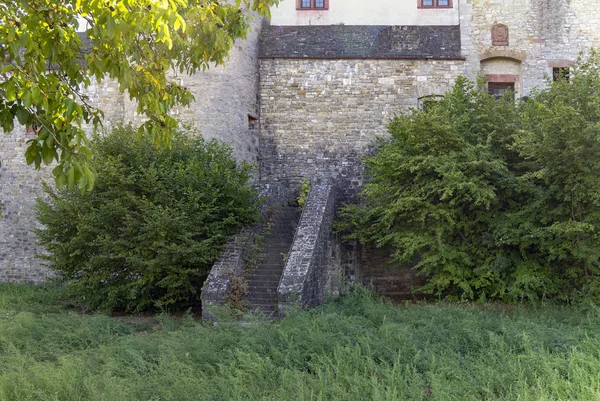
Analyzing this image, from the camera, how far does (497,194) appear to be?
13.8 metres

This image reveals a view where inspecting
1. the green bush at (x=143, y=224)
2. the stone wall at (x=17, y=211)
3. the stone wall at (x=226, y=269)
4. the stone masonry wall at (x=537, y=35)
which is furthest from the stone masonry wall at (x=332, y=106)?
the stone wall at (x=17, y=211)

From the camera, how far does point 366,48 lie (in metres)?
19.5

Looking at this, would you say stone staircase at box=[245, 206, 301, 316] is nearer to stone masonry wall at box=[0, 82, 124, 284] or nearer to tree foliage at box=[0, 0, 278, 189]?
tree foliage at box=[0, 0, 278, 189]

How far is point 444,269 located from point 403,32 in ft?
32.1

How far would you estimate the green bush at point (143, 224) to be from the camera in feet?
42.5

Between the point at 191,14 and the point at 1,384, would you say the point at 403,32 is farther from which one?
the point at 1,384

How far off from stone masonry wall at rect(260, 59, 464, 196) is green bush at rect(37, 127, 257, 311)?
16.9 ft

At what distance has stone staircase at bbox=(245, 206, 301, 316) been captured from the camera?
12969mm

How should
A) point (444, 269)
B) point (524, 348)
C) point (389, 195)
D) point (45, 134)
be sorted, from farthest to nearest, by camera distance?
point (389, 195)
point (444, 269)
point (524, 348)
point (45, 134)

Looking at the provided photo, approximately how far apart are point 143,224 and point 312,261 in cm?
377

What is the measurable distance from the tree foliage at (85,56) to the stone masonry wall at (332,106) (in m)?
11.3

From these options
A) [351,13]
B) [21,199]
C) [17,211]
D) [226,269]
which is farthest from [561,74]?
[17,211]

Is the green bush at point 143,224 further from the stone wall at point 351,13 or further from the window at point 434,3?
the window at point 434,3

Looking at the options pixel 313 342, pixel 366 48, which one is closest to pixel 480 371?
pixel 313 342
